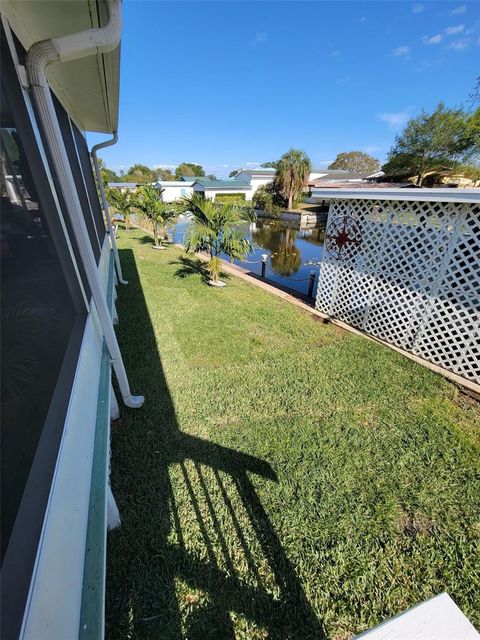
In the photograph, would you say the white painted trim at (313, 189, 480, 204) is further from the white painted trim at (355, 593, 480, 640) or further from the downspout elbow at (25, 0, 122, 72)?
the white painted trim at (355, 593, 480, 640)

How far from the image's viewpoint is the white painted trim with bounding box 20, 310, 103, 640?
884 mm

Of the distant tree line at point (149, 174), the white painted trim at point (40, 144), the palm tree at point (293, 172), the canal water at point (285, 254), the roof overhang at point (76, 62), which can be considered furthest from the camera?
the distant tree line at point (149, 174)

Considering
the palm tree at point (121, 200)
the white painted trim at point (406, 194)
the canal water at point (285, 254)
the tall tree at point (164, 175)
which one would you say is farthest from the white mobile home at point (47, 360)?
the tall tree at point (164, 175)

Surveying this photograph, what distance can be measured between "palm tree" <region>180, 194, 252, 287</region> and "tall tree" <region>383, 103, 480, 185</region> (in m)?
30.6

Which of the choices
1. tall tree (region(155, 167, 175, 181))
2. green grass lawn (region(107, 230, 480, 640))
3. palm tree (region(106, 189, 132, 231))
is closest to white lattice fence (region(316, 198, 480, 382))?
green grass lawn (region(107, 230, 480, 640))

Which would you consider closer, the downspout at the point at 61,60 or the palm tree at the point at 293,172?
the downspout at the point at 61,60

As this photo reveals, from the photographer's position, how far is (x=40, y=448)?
113 centimetres

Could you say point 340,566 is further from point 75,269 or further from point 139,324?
point 139,324

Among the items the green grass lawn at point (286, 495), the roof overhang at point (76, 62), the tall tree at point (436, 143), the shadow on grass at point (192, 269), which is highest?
the tall tree at point (436, 143)

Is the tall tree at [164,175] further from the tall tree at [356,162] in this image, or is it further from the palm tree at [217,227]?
the palm tree at [217,227]

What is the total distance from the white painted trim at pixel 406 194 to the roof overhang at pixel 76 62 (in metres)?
3.61

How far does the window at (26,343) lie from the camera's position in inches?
34.8

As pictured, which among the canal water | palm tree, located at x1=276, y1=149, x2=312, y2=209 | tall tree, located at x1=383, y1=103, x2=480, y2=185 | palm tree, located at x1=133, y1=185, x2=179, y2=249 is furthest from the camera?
palm tree, located at x1=276, y1=149, x2=312, y2=209

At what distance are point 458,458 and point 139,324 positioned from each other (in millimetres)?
4734
